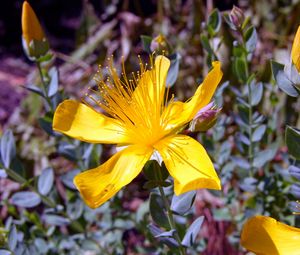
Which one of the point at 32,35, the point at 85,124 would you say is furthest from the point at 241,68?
the point at 32,35

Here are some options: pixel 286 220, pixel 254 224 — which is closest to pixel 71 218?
pixel 286 220

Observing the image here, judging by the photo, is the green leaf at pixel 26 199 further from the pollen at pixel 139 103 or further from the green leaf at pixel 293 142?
the green leaf at pixel 293 142

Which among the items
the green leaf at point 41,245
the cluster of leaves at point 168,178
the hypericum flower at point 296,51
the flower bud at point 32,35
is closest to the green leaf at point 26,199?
the cluster of leaves at point 168,178

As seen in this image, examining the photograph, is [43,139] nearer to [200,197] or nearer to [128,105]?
[200,197]

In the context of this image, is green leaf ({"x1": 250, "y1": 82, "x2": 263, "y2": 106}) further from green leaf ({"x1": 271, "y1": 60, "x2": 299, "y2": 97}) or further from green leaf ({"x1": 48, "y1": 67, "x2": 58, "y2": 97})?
green leaf ({"x1": 48, "y1": 67, "x2": 58, "y2": 97})

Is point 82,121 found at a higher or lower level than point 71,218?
higher

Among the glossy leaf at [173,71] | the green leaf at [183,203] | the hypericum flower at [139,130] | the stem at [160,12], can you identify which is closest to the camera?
the hypericum flower at [139,130]
